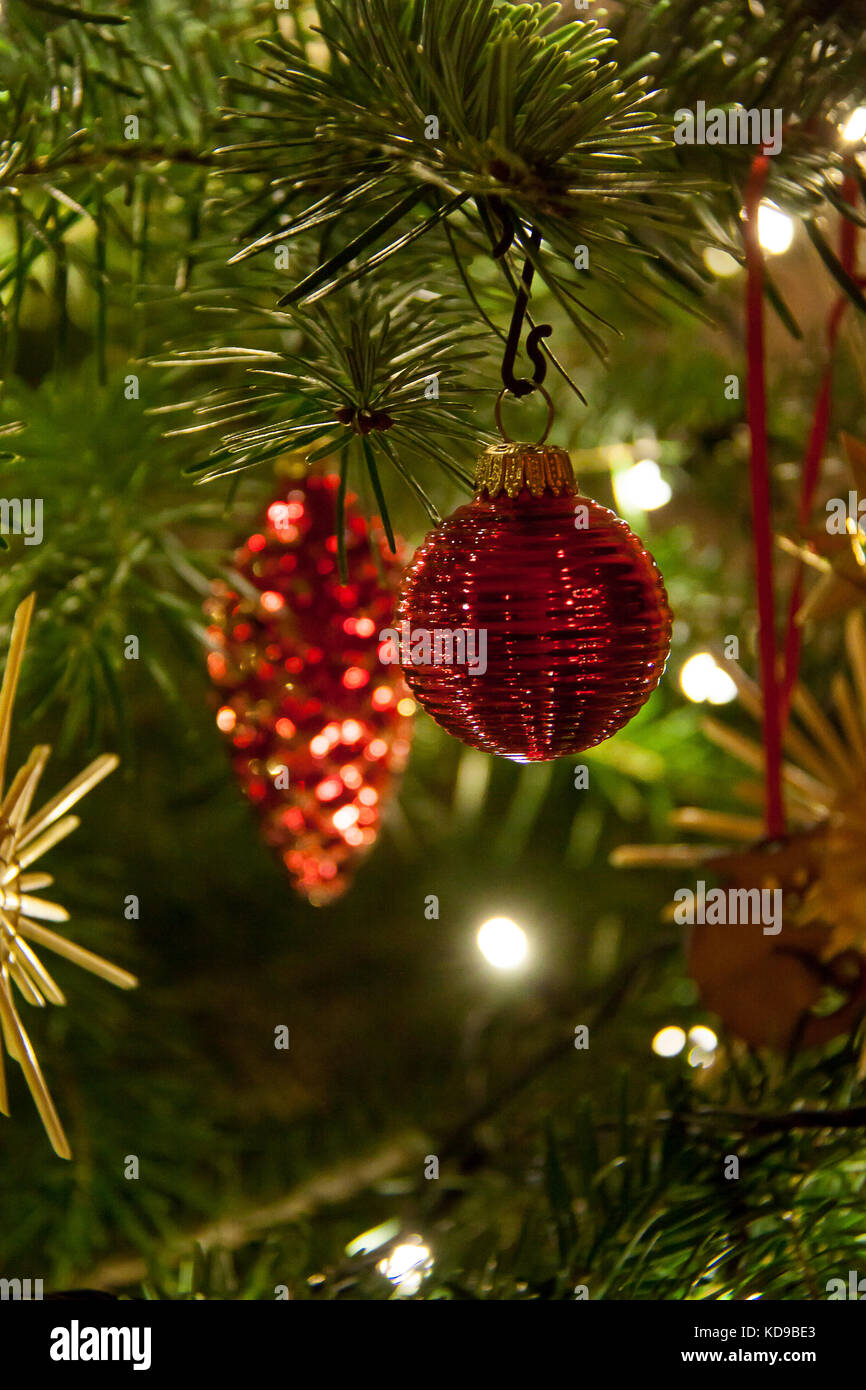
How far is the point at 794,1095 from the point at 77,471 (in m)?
0.36

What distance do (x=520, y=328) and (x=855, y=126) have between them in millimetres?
175

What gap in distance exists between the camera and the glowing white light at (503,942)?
22.0 inches

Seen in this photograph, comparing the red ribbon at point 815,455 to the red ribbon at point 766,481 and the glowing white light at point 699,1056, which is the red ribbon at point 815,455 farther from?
the glowing white light at point 699,1056

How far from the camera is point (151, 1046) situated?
2.20 feet

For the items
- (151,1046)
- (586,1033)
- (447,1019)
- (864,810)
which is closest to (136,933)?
(151,1046)

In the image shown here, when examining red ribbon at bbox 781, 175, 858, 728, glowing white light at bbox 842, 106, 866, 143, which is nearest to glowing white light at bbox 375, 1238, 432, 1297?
red ribbon at bbox 781, 175, 858, 728

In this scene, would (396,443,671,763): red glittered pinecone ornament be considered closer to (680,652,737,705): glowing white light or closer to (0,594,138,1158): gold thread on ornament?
(0,594,138,1158): gold thread on ornament

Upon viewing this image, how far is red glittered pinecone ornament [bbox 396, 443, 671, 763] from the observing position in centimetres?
28

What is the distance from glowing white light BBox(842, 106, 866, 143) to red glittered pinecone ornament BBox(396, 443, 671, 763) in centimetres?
17

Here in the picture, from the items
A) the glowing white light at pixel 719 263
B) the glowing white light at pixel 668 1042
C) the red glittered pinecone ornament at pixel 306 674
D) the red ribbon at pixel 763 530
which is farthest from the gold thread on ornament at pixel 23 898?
the glowing white light at pixel 719 263

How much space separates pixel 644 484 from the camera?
25.6 inches

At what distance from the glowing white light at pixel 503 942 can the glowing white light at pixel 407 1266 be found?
0.56 feet

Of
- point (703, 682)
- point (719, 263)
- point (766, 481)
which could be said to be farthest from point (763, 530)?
point (719, 263)

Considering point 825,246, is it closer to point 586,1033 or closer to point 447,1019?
point 586,1033
